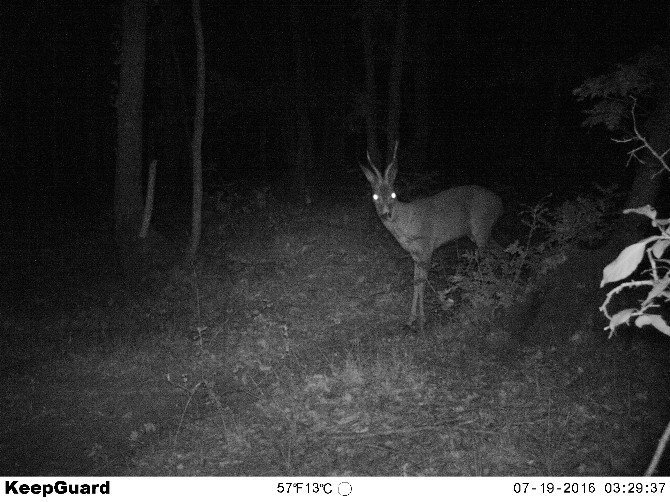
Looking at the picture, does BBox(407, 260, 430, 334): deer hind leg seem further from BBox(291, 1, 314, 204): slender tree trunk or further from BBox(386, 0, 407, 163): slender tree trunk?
BBox(291, 1, 314, 204): slender tree trunk

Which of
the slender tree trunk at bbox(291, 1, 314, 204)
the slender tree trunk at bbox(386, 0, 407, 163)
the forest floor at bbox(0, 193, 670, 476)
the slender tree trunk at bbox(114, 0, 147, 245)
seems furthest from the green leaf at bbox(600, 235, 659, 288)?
the slender tree trunk at bbox(291, 1, 314, 204)

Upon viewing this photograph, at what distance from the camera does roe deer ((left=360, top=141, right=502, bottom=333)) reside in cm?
781

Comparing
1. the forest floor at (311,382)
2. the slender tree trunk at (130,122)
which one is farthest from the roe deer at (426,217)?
the slender tree trunk at (130,122)

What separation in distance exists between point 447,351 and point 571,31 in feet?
46.0

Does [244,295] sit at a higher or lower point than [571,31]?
lower

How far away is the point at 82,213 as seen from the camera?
15766mm

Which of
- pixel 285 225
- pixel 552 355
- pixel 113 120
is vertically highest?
pixel 113 120

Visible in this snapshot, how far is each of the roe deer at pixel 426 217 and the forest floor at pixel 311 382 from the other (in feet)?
2.34

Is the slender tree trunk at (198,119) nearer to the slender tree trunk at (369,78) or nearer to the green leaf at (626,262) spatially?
the slender tree trunk at (369,78)

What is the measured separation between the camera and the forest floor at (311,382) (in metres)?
4.91

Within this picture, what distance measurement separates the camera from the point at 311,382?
21.1 ft

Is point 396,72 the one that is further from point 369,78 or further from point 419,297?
point 419,297
